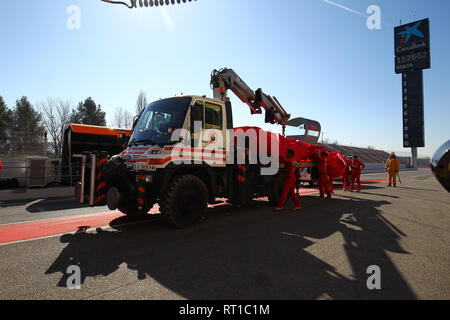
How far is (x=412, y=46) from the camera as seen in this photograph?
54062mm

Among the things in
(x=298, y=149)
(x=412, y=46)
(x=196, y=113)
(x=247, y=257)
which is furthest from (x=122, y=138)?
(x=412, y=46)

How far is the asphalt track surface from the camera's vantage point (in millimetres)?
2828

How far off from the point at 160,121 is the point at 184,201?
1.86 m

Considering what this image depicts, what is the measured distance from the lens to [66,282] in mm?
2992

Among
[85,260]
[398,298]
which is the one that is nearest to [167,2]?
[85,260]

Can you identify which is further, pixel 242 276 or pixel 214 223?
pixel 214 223

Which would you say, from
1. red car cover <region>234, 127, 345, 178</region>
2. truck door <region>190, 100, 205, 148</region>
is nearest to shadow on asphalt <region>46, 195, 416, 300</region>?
truck door <region>190, 100, 205, 148</region>

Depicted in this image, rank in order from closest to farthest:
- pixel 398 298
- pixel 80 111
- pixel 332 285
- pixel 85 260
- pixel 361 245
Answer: pixel 398 298
pixel 332 285
pixel 85 260
pixel 361 245
pixel 80 111

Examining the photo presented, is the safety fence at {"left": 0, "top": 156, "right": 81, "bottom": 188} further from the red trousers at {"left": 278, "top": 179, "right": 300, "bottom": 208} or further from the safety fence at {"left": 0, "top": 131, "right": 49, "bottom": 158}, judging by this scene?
the red trousers at {"left": 278, "top": 179, "right": 300, "bottom": 208}

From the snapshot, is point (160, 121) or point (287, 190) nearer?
point (160, 121)

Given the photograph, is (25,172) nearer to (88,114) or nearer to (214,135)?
(214,135)

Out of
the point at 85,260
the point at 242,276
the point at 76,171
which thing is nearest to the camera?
the point at 242,276
